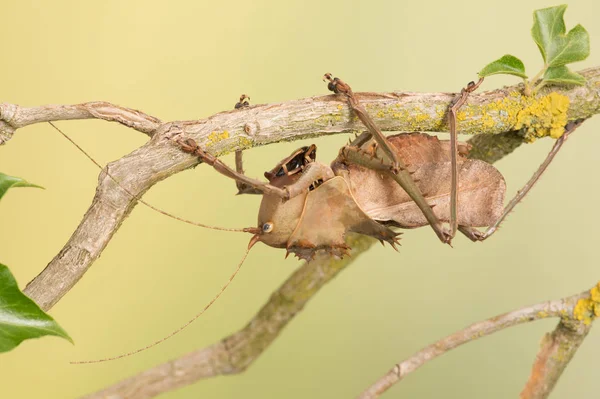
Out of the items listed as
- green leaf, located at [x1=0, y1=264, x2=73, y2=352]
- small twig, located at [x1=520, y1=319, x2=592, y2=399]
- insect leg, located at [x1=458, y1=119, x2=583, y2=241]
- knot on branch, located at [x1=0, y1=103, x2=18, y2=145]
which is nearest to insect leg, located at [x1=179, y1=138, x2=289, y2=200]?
knot on branch, located at [x1=0, y1=103, x2=18, y2=145]

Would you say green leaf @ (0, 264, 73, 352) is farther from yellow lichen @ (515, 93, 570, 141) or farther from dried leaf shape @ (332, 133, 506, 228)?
yellow lichen @ (515, 93, 570, 141)

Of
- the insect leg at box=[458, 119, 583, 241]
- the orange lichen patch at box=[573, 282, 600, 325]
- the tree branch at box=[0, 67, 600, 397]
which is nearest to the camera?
the tree branch at box=[0, 67, 600, 397]

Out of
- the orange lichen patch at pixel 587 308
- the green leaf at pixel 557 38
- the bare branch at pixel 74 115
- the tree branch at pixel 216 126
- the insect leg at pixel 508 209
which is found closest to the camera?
the tree branch at pixel 216 126

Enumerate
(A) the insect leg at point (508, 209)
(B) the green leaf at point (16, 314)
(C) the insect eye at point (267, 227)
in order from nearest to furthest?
(B) the green leaf at point (16, 314) < (C) the insect eye at point (267, 227) < (A) the insect leg at point (508, 209)

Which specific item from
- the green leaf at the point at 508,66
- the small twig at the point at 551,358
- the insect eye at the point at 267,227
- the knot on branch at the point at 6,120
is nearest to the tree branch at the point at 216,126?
the knot on branch at the point at 6,120

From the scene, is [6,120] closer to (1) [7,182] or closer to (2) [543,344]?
(1) [7,182]

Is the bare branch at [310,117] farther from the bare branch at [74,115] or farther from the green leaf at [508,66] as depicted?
the green leaf at [508,66]
